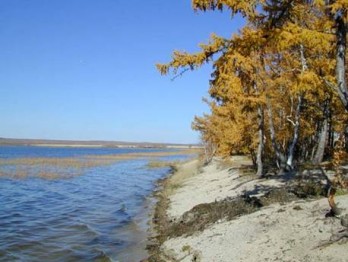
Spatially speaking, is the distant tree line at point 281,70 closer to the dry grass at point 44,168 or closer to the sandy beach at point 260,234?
the sandy beach at point 260,234

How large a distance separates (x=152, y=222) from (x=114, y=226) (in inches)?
76.2

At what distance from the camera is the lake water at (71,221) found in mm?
17219

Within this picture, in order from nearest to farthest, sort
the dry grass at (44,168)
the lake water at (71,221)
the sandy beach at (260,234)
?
1. the sandy beach at (260,234)
2. the lake water at (71,221)
3. the dry grass at (44,168)

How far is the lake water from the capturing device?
56.5ft

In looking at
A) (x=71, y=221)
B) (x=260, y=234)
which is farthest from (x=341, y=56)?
(x=71, y=221)

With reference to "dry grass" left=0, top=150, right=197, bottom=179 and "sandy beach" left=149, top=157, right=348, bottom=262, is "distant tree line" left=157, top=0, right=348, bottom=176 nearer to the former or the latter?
"sandy beach" left=149, top=157, right=348, bottom=262

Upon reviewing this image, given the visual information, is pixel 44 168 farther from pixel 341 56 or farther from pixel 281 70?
pixel 341 56

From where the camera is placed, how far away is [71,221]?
23828 mm

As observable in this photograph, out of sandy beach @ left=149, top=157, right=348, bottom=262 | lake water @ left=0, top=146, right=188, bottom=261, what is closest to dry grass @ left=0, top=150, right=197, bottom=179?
lake water @ left=0, top=146, right=188, bottom=261

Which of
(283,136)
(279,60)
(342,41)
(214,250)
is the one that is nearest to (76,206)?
(283,136)

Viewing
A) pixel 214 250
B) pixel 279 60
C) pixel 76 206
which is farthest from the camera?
pixel 76 206

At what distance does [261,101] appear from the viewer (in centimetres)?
2216

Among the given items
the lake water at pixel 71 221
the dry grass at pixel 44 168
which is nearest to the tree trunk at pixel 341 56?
the lake water at pixel 71 221

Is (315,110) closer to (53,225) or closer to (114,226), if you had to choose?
(114,226)
